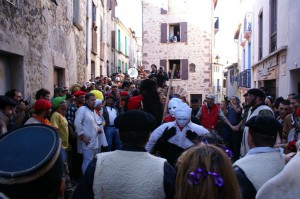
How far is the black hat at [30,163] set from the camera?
189 cm

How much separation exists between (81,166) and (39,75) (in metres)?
2.32

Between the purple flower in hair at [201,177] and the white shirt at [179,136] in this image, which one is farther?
the white shirt at [179,136]

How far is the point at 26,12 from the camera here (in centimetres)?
678

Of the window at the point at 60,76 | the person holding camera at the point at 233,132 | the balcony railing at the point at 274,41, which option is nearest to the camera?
the person holding camera at the point at 233,132

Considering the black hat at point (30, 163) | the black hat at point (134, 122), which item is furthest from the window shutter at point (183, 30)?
the black hat at point (30, 163)

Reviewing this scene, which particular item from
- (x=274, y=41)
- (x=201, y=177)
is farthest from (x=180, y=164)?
(x=274, y=41)

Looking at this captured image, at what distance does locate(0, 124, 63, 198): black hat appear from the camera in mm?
1888

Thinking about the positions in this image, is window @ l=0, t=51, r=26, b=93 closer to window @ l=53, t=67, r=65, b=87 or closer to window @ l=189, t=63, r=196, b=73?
window @ l=53, t=67, r=65, b=87

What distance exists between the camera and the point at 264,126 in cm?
270

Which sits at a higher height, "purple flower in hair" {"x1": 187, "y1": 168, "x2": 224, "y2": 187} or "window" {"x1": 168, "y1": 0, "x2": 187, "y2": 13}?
"window" {"x1": 168, "y1": 0, "x2": 187, "y2": 13}

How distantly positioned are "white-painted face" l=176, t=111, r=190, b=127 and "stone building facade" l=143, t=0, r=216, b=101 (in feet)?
67.5

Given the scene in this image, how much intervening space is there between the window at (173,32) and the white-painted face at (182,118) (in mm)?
21022

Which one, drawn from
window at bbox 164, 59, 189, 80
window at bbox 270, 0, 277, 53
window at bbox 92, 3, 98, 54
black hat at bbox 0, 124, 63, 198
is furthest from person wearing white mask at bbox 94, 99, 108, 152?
window at bbox 164, 59, 189, 80

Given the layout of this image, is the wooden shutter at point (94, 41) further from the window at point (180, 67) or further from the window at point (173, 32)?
the window at point (173, 32)
